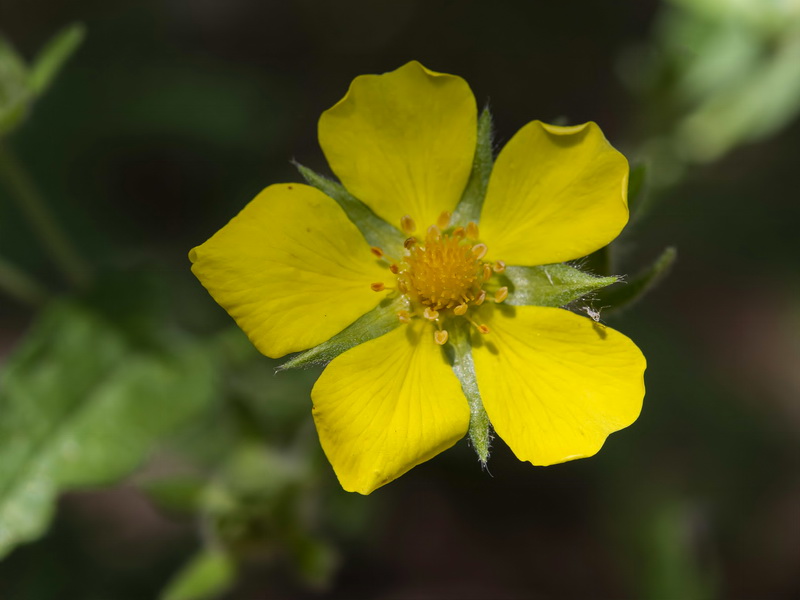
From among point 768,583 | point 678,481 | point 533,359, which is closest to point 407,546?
point 678,481

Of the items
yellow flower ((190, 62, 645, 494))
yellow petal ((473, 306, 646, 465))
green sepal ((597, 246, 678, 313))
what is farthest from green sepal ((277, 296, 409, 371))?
green sepal ((597, 246, 678, 313))

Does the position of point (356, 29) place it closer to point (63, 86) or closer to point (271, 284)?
point (63, 86)

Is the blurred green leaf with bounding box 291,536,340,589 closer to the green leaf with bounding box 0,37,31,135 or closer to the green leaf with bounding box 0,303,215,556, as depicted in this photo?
the green leaf with bounding box 0,303,215,556

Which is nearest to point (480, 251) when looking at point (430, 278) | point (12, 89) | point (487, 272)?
point (487, 272)

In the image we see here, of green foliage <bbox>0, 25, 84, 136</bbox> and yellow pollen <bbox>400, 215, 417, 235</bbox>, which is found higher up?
green foliage <bbox>0, 25, 84, 136</bbox>

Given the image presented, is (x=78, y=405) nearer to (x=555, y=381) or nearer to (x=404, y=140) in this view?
(x=404, y=140)

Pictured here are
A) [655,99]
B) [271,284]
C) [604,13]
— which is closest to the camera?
[271,284]
